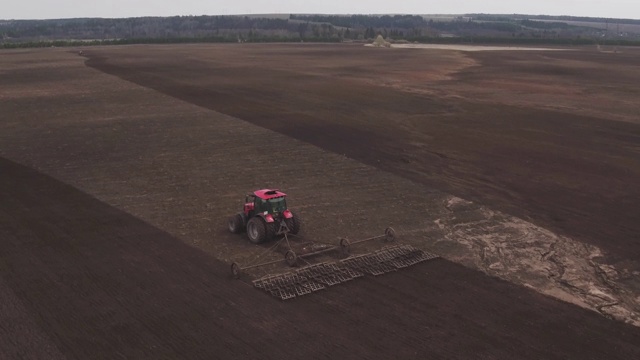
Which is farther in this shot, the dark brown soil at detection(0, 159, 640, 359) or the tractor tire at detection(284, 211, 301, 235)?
the tractor tire at detection(284, 211, 301, 235)

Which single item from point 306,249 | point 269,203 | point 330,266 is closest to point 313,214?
point 269,203

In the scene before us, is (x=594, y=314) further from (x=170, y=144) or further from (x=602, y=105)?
(x=602, y=105)

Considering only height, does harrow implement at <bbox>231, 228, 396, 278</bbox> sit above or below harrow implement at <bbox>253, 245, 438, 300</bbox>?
above

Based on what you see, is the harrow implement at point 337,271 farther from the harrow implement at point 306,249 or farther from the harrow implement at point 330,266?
the harrow implement at point 306,249

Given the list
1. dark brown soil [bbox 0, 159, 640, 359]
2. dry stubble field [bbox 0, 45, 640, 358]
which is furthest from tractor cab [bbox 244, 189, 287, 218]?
dark brown soil [bbox 0, 159, 640, 359]

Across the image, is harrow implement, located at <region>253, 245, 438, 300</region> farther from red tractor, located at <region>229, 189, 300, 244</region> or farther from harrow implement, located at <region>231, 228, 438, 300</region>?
red tractor, located at <region>229, 189, 300, 244</region>

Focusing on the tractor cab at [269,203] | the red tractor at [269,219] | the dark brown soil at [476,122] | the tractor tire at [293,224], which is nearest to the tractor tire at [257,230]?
the red tractor at [269,219]
